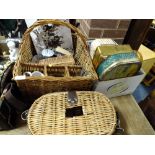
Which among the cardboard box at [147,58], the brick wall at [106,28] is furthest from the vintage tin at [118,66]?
the cardboard box at [147,58]

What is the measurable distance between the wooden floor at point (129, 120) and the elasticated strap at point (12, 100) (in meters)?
0.10

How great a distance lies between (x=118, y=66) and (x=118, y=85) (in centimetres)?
15

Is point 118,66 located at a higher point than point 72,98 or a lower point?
higher

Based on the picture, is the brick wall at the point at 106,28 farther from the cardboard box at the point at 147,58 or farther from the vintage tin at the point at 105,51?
the cardboard box at the point at 147,58

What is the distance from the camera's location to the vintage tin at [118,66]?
803 millimetres

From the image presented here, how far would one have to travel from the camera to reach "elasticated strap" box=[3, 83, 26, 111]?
2.41 ft

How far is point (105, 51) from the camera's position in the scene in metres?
0.88

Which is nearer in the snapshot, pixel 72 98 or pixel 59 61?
pixel 72 98

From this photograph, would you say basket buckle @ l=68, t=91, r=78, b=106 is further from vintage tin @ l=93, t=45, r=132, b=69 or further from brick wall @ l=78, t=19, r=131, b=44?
brick wall @ l=78, t=19, r=131, b=44

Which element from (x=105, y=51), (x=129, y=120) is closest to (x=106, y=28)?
(x=105, y=51)

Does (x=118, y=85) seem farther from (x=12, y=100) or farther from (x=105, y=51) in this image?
(x=12, y=100)
